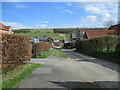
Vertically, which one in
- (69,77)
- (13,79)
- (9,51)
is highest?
(9,51)

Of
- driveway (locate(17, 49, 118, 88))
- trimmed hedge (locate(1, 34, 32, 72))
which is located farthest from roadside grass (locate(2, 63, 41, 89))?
trimmed hedge (locate(1, 34, 32, 72))

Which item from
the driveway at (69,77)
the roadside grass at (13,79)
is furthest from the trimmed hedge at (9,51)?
the driveway at (69,77)

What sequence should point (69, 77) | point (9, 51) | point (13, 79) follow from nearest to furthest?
point (13, 79) → point (69, 77) → point (9, 51)

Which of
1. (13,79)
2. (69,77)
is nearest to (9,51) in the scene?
(13,79)

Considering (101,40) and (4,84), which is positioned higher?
(101,40)

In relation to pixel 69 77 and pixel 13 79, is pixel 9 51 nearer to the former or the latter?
pixel 13 79

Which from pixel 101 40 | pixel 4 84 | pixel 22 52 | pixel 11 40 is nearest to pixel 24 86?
pixel 4 84

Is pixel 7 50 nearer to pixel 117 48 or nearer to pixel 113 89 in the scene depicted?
pixel 113 89

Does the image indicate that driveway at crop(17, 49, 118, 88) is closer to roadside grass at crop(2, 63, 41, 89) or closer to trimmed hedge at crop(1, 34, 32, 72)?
roadside grass at crop(2, 63, 41, 89)

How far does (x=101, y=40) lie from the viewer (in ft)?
71.1

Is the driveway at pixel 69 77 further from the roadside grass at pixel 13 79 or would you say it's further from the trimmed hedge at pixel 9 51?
the trimmed hedge at pixel 9 51

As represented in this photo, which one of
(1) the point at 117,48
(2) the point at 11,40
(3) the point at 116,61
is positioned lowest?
(3) the point at 116,61

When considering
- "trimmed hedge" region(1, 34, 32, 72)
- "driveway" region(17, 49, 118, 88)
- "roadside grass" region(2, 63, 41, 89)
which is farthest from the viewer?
"trimmed hedge" region(1, 34, 32, 72)

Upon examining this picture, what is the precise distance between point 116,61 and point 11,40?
32.1 feet
